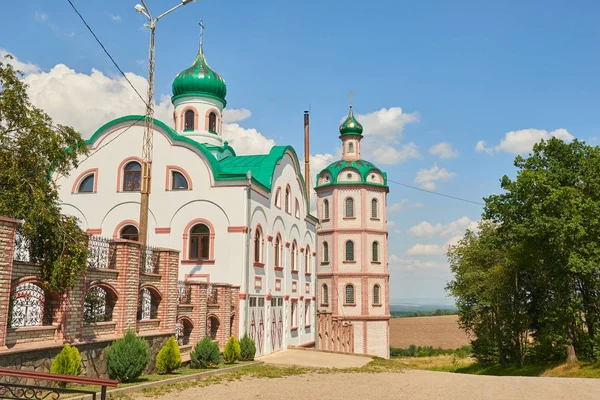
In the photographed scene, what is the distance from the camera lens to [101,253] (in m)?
13.7

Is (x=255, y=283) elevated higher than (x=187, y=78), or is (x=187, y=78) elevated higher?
(x=187, y=78)

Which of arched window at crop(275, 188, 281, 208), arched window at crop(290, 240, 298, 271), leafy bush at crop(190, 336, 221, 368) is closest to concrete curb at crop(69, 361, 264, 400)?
leafy bush at crop(190, 336, 221, 368)

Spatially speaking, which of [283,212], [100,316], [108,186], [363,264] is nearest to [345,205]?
[363,264]

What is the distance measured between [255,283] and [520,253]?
12368mm

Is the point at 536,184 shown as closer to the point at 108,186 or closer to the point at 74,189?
the point at 108,186

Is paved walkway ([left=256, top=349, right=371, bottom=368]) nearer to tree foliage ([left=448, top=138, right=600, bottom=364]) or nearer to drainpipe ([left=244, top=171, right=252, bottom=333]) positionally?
drainpipe ([left=244, top=171, right=252, bottom=333])

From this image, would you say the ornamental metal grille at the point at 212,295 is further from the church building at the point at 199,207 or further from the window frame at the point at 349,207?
the window frame at the point at 349,207

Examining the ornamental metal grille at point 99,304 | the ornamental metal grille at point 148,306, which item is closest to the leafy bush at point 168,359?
the ornamental metal grille at point 148,306

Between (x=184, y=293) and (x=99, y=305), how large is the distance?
A: 4022 millimetres

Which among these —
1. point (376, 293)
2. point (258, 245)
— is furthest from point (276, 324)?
point (376, 293)

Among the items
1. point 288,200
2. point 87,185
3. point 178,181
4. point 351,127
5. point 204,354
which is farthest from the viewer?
point 351,127

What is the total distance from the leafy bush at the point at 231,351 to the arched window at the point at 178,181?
→ 6976 millimetres

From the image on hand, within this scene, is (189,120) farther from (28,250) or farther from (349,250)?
(28,250)

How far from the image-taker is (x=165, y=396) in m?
11.3
